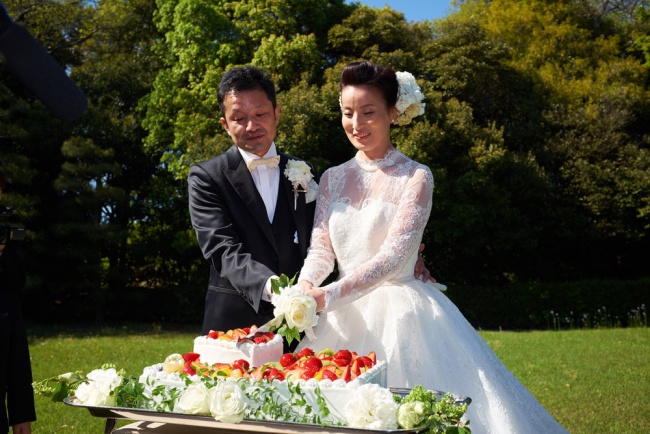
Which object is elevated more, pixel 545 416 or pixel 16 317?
pixel 16 317

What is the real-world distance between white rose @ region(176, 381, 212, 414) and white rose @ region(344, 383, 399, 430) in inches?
19.7

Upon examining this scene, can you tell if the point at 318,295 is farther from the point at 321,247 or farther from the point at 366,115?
the point at 366,115

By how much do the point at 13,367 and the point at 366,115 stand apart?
2.22m

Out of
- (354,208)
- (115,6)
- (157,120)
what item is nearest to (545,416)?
(354,208)

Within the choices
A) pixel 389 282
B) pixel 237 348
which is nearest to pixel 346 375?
pixel 237 348

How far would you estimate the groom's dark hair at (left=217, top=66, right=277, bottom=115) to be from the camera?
3793mm

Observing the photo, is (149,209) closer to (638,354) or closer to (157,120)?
(157,120)

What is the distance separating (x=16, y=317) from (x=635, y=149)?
21348mm

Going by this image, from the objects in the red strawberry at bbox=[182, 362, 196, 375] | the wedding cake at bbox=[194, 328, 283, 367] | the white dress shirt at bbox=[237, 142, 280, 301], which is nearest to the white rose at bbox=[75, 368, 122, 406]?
the red strawberry at bbox=[182, 362, 196, 375]

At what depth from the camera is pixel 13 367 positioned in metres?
3.69

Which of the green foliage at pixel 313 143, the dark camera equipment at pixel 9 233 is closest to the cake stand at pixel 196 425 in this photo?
the dark camera equipment at pixel 9 233

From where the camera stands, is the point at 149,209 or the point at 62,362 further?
the point at 149,209

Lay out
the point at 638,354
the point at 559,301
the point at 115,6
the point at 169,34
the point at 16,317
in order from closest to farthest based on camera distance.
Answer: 1. the point at 16,317
2. the point at 638,354
3. the point at 559,301
4. the point at 169,34
5. the point at 115,6

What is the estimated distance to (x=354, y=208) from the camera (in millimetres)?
3840
